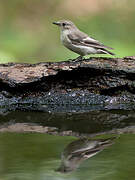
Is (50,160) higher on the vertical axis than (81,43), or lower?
lower

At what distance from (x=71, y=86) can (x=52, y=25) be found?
16.5 feet

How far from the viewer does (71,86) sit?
5844 mm

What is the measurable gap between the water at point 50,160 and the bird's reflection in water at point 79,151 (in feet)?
0.15

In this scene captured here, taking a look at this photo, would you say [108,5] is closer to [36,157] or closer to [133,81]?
[133,81]

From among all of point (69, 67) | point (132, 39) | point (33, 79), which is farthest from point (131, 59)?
point (132, 39)

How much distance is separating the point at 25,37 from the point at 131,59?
14.8ft

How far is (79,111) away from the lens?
571cm

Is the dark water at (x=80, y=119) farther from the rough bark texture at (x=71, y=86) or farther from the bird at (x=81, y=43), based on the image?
the bird at (x=81, y=43)

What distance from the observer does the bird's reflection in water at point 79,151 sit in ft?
13.0

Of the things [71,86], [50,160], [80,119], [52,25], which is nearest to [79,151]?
[50,160]

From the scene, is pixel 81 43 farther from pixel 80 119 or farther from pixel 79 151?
pixel 79 151

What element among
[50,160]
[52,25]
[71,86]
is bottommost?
[50,160]

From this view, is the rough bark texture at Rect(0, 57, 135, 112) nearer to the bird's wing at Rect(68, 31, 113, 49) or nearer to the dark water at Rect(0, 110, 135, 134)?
the dark water at Rect(0, 110, 135, 134)

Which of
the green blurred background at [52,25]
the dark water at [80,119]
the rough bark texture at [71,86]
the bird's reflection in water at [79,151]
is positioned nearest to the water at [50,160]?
the bird's reflection in water at [79,151]
